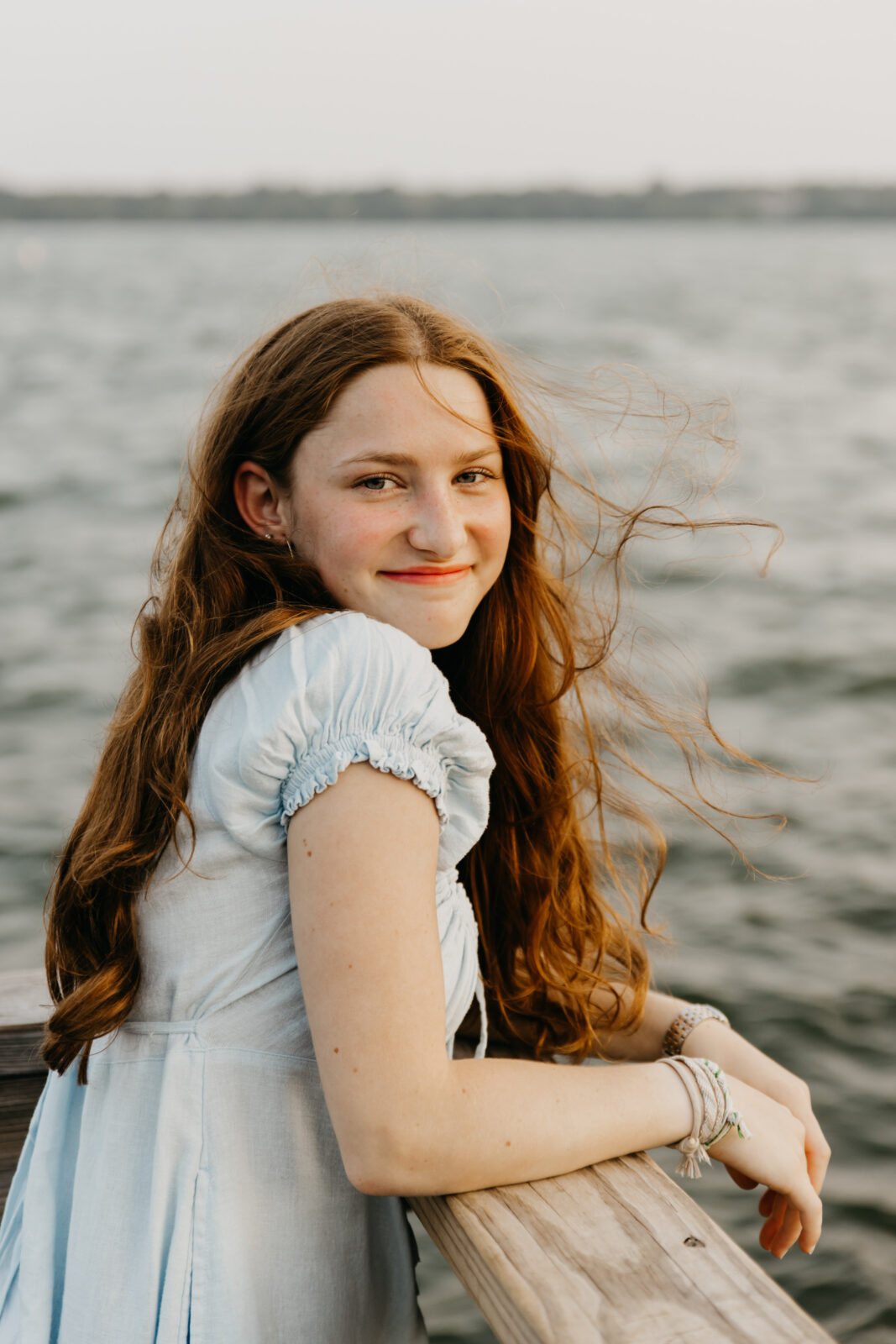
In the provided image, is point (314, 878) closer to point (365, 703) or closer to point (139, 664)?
point (365, 703)

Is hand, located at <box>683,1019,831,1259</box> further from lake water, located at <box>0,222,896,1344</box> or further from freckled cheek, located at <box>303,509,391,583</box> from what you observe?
lake water, located at <box>0,222,896,1344</box>

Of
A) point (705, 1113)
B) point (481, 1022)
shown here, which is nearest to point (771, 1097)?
point (705, 1113)

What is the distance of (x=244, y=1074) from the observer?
4.35ft

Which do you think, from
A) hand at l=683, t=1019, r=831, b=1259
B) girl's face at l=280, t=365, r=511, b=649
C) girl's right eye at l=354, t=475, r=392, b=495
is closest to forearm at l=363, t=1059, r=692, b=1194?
hand at l=683, t=1019, r=831, b=1259

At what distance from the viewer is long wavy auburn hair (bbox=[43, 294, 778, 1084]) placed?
137 cm

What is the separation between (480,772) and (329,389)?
0.49m

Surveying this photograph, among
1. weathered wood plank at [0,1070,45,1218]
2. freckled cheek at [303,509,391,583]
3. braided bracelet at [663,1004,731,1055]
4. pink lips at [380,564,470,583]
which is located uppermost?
freckled cheek at [303,509,391,583]

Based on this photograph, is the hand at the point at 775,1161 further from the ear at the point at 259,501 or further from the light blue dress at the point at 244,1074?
the ear at the point at 259,501

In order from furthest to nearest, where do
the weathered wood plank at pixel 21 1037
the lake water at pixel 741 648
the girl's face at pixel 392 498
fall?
the lake water at pixel 741 648
the weathered wood plank at pixel 21 1037
the girl's face at pixel 392 498

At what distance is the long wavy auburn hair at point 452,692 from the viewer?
53.9 inches

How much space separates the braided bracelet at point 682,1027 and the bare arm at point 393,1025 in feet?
1.58

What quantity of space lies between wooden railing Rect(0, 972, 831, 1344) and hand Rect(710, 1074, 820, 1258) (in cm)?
14

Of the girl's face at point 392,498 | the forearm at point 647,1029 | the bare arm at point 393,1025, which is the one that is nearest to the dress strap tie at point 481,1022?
the forearm at point 647,1029

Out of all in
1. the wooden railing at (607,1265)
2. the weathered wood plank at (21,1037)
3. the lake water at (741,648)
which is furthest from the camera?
the lake water at (741,648)
